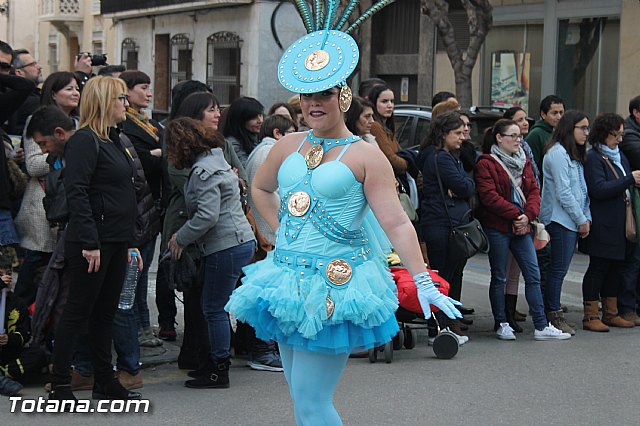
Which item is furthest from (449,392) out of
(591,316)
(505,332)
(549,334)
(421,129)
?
(421,129)

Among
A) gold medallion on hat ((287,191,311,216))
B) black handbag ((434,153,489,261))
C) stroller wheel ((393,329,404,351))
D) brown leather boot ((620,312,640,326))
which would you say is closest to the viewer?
gold medallion on hat ((287,191,311,216))

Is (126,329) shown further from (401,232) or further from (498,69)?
(498,69)

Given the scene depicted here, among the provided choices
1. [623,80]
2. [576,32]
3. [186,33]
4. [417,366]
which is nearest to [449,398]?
[417,366]

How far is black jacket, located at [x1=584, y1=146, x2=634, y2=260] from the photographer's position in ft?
29.7

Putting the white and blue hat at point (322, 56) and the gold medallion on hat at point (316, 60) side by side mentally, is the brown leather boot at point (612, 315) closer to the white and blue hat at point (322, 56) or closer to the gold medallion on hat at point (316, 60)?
the white and blue hat at point (322, 56)

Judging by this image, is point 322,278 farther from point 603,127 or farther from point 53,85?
point 603,127

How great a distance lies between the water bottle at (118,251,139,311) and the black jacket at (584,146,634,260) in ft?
15.0

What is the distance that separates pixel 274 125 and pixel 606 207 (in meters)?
3.41

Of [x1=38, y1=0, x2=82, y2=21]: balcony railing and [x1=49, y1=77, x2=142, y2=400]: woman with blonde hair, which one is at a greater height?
[x1=38, y1=0, x2=82, y2=21]: balcony railing

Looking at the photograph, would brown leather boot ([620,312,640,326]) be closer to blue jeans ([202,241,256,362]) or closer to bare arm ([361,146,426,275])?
blue jeans ([202,241,256,362])

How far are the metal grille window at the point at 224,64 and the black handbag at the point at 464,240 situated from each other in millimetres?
21479

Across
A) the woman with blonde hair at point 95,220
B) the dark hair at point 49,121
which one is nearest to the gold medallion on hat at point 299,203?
the woman with blonde hair at point 95,220

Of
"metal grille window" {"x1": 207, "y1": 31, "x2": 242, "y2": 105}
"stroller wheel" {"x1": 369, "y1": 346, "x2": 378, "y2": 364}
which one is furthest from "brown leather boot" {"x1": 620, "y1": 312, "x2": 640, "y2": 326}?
"metal grille window" {"x1": 207, "y1": 31, "x2": 242, "y2": 105}

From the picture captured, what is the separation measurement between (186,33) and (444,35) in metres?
15.1
